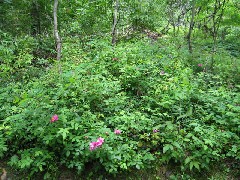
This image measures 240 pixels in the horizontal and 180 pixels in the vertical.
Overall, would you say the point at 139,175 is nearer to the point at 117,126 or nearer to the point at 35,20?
the point at 117,126

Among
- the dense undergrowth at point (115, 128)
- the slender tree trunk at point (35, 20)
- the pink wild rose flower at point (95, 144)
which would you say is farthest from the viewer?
the slender tree trunk at point (35, 20)

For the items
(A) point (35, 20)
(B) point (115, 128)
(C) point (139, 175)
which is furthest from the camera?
(A) point (35, 20)

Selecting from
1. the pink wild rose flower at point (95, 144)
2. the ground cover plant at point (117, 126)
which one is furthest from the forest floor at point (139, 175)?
the pink wild rose flower at point (95, 144)

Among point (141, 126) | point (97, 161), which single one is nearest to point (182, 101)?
point (141, 126)

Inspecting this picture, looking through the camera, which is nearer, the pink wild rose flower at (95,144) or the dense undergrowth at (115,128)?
the pink wild rose flower at (95,144)

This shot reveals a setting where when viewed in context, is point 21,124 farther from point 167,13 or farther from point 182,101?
point 167,13

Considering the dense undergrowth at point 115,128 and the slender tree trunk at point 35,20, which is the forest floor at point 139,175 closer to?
the dense undergrowth at point 115,128

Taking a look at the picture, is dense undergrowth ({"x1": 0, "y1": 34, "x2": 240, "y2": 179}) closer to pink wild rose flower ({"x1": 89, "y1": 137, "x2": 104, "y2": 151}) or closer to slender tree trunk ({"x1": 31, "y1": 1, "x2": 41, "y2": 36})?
pink wild rose flower ({"x1": 89, "y1": 137, "x2": 104, "y2": 151})

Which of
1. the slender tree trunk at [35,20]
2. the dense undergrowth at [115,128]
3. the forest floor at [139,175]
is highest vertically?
the slender tree trunk at [35,20]

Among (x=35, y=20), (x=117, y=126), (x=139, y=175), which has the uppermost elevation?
(x=35, y=20)

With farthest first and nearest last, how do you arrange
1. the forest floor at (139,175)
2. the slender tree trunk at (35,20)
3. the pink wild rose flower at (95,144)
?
the slender tree trunk at (35,20) < the forest floor at (139,175) < the pink wild rose flower at (95,144)

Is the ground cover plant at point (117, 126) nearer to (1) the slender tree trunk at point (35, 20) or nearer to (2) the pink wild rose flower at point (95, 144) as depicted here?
(2) the pink wild rose flower at point (95, 144)

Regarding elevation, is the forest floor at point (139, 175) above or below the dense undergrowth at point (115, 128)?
below

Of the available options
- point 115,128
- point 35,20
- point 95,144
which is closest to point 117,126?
point 115,128
